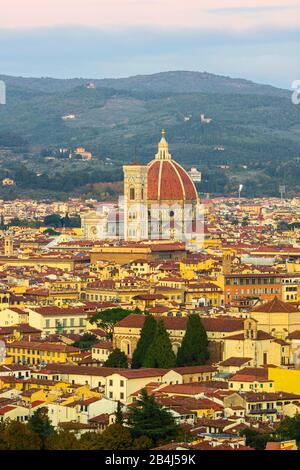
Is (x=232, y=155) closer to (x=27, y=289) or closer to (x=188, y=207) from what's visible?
(x=188, y=207)

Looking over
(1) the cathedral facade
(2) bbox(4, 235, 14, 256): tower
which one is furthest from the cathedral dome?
(2) bbox(4, 235, 14, 256): tower

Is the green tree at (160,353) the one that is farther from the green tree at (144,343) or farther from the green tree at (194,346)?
the green tree at (194,346)

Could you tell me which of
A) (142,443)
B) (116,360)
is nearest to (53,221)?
(116,360)

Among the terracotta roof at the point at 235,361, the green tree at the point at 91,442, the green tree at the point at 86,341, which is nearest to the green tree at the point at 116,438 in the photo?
the green tree at the point at 91,442

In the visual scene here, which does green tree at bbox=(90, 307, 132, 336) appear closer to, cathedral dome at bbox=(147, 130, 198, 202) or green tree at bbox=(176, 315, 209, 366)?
green tree at bbox=(176, 315, 209, 366)
